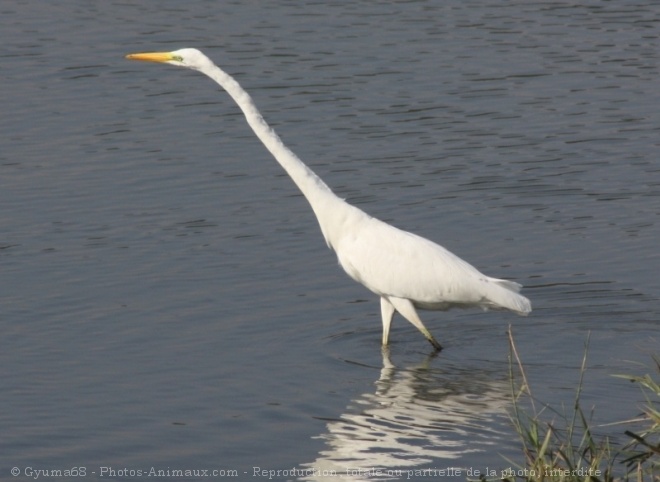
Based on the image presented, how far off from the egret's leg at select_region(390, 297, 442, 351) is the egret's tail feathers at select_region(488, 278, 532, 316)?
522 millimetres

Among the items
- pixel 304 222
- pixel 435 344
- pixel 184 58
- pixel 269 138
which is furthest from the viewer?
pixel 304 222

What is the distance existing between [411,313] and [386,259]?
1.48 feet

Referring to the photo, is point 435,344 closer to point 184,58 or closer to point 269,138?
point 269,138

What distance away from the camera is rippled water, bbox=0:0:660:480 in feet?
27.9

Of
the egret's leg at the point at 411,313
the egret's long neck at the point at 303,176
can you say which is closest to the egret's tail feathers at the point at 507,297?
the egret's leg at the point at 411,313

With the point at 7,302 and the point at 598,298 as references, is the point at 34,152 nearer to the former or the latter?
the point at 7,302

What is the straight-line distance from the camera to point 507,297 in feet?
31.7

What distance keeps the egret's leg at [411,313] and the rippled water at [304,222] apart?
0.51ft

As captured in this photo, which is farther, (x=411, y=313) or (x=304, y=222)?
(x=304, y=222)

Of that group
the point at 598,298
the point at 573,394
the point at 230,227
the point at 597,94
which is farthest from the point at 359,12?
the point at 573,394

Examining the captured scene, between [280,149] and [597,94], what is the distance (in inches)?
303

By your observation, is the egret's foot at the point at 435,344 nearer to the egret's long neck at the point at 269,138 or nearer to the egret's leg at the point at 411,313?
the egret's leg at the point at 411,313

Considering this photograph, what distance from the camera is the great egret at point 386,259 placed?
9.68 metres

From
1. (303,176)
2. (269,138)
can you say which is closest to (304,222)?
(303,176)
